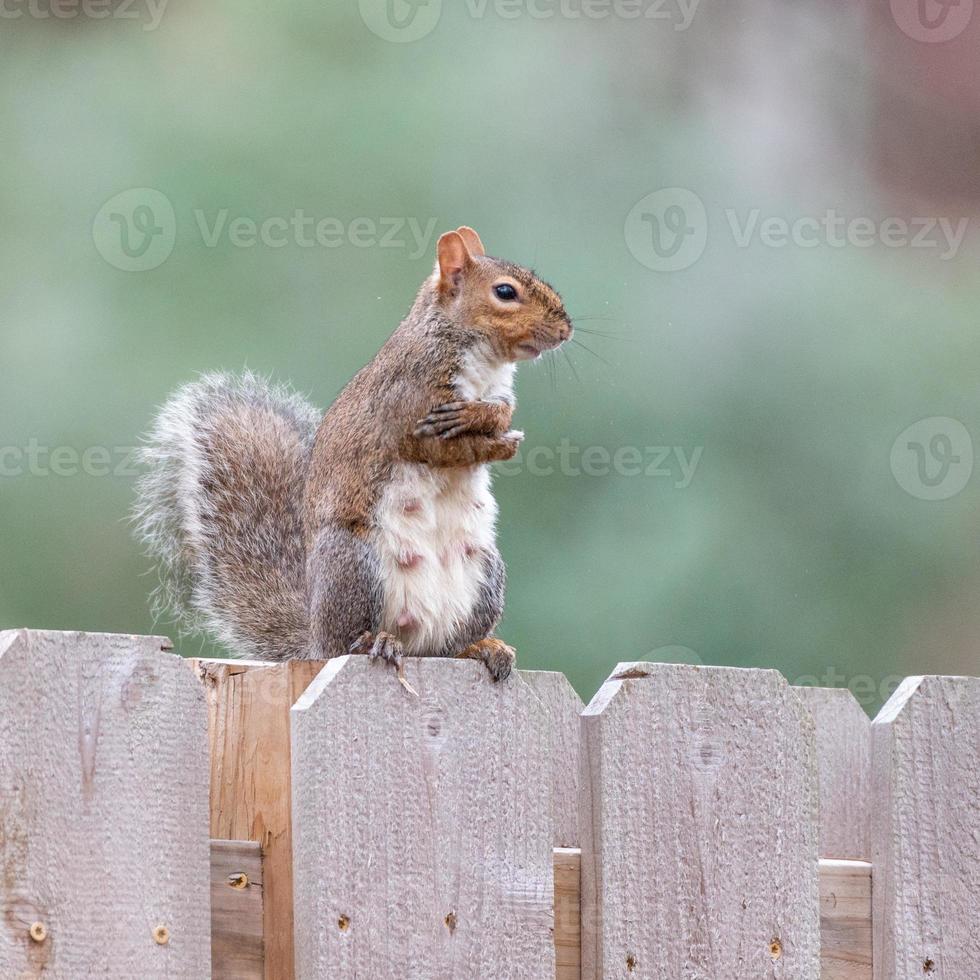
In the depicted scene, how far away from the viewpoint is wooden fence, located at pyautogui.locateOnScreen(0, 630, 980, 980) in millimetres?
1078

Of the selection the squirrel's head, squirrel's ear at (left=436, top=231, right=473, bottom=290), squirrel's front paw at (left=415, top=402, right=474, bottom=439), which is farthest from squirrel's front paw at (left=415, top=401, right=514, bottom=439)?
squirrel's ear at (left=436, top=231, right=473, bottom=290)

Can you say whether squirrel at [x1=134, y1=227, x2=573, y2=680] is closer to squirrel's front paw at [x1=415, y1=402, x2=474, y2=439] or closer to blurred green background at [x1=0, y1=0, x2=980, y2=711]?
squirrel's front paw at [x1=415, y1=402, x2=474, y2=439]

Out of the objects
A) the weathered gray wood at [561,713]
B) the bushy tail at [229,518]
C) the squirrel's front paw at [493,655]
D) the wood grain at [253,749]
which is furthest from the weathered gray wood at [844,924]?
the bushy tail at [229,518]

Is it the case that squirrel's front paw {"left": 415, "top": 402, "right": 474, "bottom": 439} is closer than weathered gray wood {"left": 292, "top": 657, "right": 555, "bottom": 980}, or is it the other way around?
weathered gray wood {"left": 292, "top": 657, "right": 555, "bottom": 980}

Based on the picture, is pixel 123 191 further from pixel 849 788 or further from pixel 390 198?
pixel 849 788

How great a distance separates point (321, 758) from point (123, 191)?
2796 millimetres

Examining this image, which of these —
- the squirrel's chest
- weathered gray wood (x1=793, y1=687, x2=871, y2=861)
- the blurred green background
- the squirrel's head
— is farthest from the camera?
the blurred green background

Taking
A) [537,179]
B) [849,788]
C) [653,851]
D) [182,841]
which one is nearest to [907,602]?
[537,179]

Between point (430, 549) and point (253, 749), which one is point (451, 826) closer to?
point (253, 749)

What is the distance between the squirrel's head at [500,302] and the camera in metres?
1.98

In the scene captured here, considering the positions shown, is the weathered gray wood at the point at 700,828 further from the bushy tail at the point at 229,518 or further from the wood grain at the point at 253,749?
the bushy tail at the point at 229,518

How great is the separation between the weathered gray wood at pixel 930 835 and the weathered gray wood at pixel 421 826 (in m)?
0.30

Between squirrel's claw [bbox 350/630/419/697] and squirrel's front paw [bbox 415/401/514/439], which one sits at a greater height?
squirrel's front paw [bbox 415/401/514/439]

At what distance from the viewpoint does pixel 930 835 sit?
1332 mm
